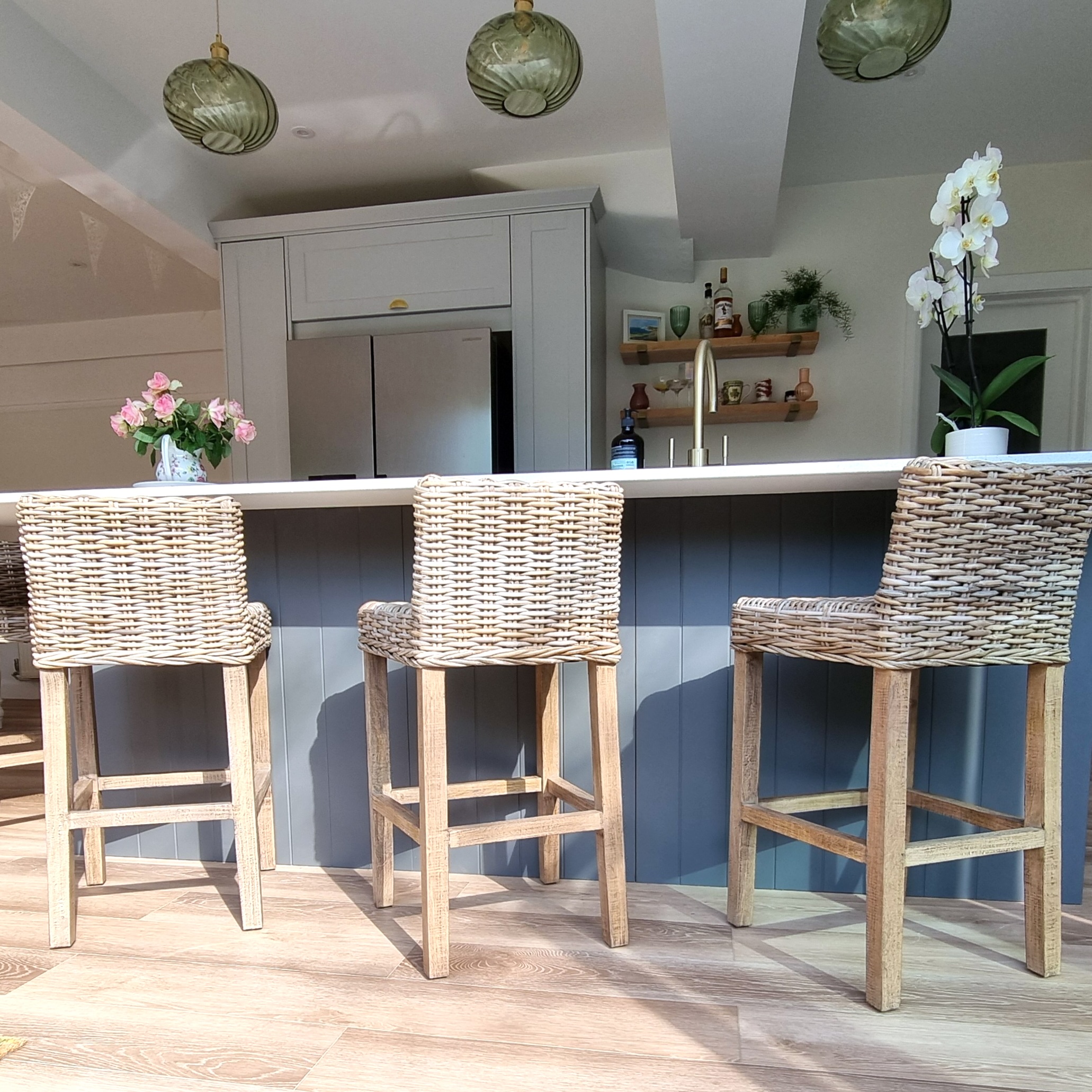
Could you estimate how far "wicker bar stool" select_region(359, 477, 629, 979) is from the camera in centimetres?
122

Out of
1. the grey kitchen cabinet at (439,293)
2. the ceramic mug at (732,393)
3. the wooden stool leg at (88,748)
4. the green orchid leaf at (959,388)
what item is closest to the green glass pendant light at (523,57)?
the green orchid leaf at (959,388)

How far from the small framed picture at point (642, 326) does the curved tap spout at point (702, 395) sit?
207cm

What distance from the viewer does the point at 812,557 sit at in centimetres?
156

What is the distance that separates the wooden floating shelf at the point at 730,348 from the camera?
11.1 ft

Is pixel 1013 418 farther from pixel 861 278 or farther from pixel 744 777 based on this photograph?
pixel 861 278

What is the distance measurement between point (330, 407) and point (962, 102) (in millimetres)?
2849

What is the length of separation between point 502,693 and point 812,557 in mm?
746

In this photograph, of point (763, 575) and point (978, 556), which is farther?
point (763, 575)

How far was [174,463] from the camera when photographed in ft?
5.46

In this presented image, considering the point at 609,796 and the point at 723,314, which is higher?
the point at 723,314

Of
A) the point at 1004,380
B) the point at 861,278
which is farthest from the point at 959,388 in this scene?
the point at 861,278

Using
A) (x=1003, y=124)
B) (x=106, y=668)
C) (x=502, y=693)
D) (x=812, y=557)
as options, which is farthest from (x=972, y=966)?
(x=1003, y=124)

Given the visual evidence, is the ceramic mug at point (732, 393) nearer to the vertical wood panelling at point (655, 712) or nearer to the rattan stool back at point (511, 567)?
the vertical wood panelling at point (655, 712)

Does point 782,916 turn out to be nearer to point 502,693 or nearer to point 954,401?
point 502,693
